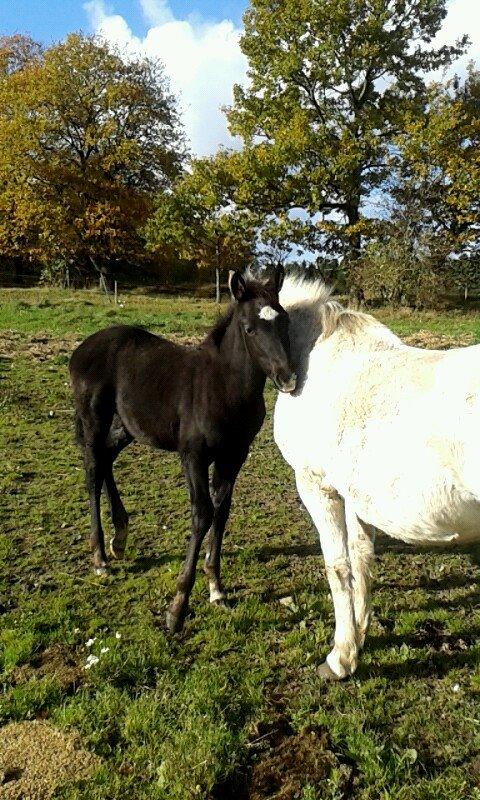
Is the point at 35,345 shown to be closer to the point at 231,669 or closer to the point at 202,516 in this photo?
the point at 202,516

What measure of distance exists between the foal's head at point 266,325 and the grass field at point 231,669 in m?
1.84

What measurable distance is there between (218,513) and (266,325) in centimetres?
168

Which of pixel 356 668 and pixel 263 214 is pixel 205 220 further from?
pixel 356 668

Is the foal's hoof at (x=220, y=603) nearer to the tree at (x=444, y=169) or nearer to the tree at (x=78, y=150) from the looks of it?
the tree at (x=444, y=169)

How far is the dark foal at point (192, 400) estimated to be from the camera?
160 inches

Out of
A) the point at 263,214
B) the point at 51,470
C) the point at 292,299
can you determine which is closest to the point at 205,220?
the point at 263,214

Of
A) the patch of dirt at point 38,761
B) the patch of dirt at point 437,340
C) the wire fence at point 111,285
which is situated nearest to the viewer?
the patch of dirt at point 38,761

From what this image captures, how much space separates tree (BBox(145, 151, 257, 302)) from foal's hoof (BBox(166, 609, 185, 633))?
78.2 ft

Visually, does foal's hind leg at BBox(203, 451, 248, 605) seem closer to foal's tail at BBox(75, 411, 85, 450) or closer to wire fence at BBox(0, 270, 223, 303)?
foal's tail at BBox(75, 411, 85, 450)

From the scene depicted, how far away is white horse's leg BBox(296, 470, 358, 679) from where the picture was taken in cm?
358

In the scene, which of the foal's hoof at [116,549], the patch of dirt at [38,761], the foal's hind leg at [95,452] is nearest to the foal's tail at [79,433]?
the foal's hind leg at [95,452]

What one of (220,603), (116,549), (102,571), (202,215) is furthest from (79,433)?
(202,215)

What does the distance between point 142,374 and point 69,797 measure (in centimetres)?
321

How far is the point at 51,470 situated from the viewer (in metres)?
7.27
